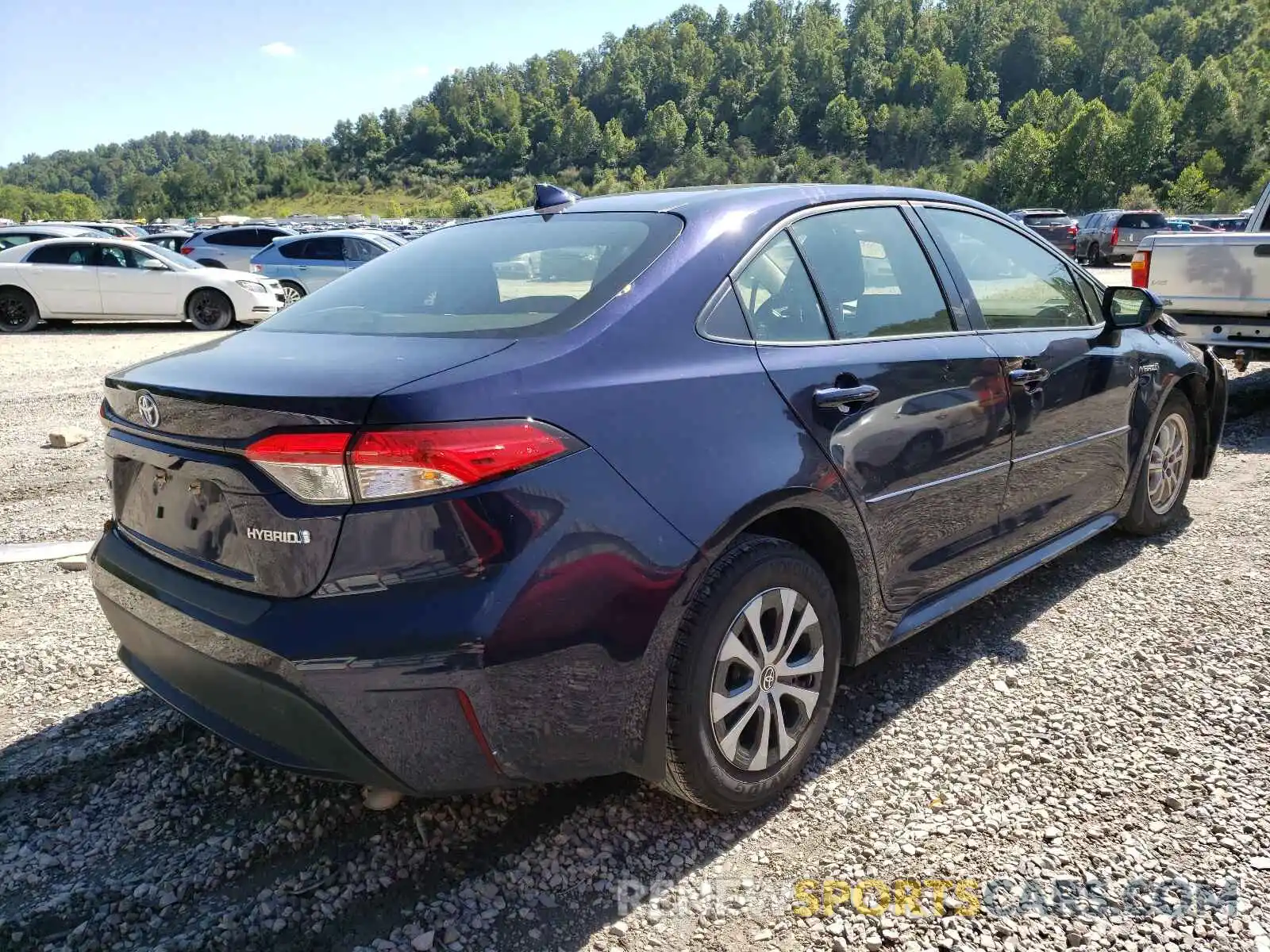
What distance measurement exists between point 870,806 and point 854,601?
1.88 feet

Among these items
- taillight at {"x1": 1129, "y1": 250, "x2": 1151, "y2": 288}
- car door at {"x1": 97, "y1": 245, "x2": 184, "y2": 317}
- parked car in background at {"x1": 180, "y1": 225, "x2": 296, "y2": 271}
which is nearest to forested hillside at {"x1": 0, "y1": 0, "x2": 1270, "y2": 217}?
parked car in background at {"x1": 180, "y1": 225, "x2": 296, "y2": 271}

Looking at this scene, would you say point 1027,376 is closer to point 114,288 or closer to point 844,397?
point 844,397

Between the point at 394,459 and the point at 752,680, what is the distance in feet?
3.65

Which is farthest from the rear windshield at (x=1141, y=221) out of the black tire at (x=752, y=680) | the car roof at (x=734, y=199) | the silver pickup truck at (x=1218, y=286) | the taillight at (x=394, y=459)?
the taillight at (x=394, y=459)

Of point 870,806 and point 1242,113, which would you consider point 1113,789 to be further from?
point 1242,113

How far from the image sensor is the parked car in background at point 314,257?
17.1 meters

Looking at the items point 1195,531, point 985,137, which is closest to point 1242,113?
point 985,137

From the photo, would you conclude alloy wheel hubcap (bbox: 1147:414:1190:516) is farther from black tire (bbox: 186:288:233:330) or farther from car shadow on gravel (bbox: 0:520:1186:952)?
black tire (bbox: 186:288:233:330)

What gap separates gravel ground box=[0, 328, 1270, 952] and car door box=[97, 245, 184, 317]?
13.1 m

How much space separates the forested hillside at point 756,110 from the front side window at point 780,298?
126 metres

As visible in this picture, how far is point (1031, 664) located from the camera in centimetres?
341

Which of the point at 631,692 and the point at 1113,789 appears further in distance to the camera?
the point at 1113,789

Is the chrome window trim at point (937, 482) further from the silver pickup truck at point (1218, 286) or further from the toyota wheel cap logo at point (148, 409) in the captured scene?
the silver pickup truck at point (1218, 286)

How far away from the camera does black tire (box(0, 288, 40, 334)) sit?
14.8 meters
